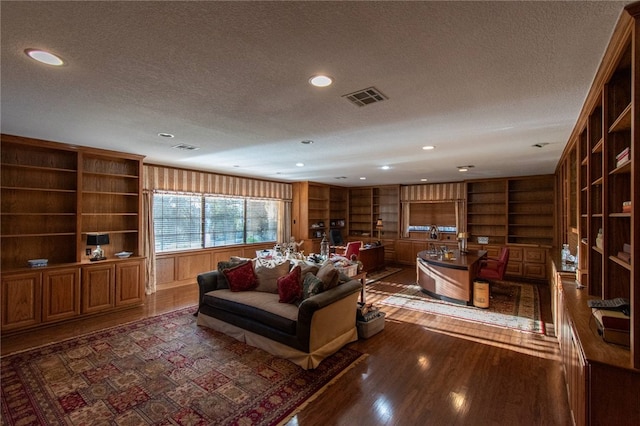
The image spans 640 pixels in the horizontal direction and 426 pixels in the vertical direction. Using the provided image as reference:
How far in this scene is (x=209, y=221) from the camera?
7.13 meters

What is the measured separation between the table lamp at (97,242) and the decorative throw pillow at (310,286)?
11.2ft

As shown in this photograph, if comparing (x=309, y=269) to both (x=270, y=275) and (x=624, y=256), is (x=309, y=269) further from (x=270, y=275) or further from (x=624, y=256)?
(x=624, y=256)

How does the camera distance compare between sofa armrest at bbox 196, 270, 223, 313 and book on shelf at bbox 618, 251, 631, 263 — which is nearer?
book on shelf at bbox 618, 251, 631, 263

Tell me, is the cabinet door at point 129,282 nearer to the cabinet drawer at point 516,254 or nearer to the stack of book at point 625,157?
the stack of book at point 625,157

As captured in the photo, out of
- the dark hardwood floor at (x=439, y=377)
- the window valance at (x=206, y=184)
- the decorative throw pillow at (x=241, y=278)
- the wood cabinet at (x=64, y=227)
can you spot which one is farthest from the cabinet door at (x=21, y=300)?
the decorative throw pillow at (x=241, y=278)

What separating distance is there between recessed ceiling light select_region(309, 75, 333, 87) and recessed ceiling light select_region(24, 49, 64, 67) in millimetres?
1618

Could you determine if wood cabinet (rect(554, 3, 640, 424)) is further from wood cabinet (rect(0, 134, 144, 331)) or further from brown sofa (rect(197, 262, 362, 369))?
wood cabinet (rect(0, 134, 144, 331))

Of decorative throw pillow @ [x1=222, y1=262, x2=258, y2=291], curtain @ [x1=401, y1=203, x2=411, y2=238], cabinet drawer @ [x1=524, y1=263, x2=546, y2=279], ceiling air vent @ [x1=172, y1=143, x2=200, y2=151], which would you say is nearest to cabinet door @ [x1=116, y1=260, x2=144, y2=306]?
decorative throw pillow @ [x1=222, y1=262, x2=258, y2=291]

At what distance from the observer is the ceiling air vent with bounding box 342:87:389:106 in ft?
7.58

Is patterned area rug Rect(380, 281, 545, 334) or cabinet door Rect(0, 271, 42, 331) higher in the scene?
cabinet door Rect(0, 271, 42, 331)

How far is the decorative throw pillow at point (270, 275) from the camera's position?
13.7 ft

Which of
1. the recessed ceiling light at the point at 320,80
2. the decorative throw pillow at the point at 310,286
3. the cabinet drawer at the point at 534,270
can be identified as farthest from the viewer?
the cabinet drawer at the point at 534,270

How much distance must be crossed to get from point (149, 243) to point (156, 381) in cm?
367

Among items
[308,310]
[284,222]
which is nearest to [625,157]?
[308,310]
